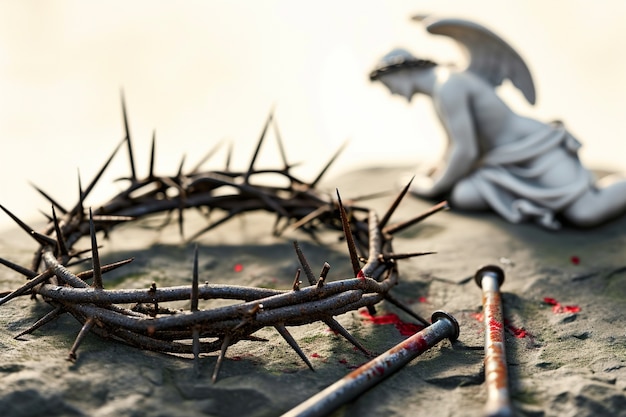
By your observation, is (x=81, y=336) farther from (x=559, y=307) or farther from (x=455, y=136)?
(x=455, y=136)

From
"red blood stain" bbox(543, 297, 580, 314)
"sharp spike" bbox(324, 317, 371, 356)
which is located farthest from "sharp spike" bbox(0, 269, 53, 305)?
"red blood stain" bbox(543, 297, 580, 314)

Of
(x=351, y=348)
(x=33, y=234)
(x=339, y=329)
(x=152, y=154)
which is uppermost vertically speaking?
(x=152, y=154)

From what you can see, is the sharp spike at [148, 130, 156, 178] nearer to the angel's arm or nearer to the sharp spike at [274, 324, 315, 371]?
the sharp spike at [274, 324, 315, 371]

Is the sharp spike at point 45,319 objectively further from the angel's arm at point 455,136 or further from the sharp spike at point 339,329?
the angel's arm at point 455,136

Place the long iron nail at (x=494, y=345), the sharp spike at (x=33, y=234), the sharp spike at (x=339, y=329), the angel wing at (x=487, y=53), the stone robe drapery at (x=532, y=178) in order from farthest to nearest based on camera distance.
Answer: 1. the angel wing at (x=487, y=53)
2. the stone robe drapery at (x=532, y=178)
3. the sharp spike at (x=33, y=234)
4. the sharp spike at (x=339, y=329)
5. the long iron nail at (x=494, y=345)

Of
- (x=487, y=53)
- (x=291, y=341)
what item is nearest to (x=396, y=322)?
(x=291, y=341)

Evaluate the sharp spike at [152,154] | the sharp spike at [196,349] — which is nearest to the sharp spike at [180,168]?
the sharp spike at [152,154]

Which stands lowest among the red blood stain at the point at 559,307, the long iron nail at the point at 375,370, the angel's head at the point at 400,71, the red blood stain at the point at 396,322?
the red blood stain at the point at 559,307

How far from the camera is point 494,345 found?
188 centimetres

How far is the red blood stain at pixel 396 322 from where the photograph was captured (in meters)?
2.12

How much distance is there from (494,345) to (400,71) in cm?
216

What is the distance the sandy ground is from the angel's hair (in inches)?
39.9

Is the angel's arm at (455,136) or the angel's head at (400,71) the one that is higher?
the angel's head at (400,71)

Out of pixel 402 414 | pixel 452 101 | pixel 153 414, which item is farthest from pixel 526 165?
pixel 153 414
